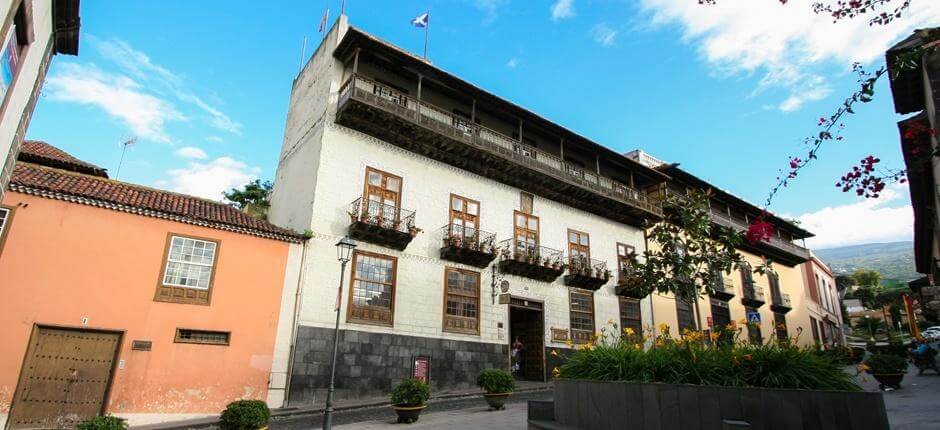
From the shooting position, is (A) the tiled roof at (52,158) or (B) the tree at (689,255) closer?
(B) the tree at (689,255)

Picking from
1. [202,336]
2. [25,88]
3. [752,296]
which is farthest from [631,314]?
[25,88]

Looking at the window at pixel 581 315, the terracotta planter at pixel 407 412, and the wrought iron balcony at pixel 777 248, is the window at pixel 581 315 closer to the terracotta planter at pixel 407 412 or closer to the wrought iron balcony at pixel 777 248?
the terracotta planter at pixel 407 412

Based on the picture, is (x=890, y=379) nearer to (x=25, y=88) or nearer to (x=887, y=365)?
(x=887, y=365)

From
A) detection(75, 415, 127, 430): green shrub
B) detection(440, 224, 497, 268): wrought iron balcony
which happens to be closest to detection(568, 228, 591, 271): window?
detection(440, 224, 497, 268): wrought iron balcony

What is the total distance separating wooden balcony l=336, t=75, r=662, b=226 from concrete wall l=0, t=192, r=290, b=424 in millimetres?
6482

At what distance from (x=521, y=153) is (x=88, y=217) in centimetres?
1587

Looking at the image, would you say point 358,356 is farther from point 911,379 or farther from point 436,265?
point 911,379

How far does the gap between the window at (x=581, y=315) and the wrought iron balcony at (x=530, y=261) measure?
1853mm

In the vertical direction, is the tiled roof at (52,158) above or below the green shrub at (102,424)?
above

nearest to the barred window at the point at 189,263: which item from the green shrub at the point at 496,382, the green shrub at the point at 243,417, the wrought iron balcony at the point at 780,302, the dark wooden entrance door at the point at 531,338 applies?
the green shrub at the point at 243,417

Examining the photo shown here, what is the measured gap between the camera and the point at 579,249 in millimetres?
25250

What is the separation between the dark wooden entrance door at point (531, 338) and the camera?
2227cm

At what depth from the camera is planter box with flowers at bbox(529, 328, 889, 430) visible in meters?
5.92

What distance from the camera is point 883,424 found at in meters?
5.87
